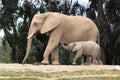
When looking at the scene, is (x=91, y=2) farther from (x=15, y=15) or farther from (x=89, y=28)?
(x=89, y=28)

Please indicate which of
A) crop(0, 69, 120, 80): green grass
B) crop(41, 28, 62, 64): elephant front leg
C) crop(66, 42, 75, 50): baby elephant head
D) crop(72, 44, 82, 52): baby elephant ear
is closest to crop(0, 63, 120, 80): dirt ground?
crop(0, 69, 120, 80): green grass

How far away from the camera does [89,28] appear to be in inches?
944

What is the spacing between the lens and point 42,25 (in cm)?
2328

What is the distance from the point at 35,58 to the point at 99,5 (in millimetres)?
6552

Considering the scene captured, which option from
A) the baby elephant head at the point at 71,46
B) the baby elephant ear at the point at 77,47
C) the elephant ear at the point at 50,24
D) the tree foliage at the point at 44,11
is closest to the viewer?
the baby elephant ear at the point at 77,47

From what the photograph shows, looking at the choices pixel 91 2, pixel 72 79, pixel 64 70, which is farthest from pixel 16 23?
pixel 72 79

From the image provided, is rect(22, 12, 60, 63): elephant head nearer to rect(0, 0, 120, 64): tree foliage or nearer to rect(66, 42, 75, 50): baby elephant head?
rect(66, 42, 75, 50): baby elephant head

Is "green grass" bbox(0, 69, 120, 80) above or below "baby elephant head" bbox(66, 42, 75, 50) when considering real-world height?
above

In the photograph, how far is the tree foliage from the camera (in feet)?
114

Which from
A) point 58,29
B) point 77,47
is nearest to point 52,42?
point 58,29

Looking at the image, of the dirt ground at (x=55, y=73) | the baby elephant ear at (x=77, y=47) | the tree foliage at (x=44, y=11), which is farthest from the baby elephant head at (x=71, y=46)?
the tree foliage at (x=44, y=11)

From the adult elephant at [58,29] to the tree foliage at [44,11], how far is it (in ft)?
32.8

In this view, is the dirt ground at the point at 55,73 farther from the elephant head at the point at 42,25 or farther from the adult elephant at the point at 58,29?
the elephant head at the point at 42,25

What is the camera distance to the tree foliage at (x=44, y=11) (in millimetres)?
34812
